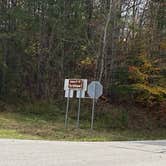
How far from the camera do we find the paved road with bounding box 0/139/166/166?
503 inches

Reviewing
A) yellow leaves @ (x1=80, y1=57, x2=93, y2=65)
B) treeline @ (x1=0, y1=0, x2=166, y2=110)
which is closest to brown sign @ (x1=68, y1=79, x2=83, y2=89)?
treeline @ (x1=0, y1=0, x2=166, y2=110)

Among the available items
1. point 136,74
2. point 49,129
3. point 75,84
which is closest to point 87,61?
point 136,74

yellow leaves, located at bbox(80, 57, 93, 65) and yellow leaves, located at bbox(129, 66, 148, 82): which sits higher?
yellow leaves, located at bbox(80, 57, 93, 65)

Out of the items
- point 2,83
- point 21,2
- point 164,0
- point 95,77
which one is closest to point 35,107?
point 2,83

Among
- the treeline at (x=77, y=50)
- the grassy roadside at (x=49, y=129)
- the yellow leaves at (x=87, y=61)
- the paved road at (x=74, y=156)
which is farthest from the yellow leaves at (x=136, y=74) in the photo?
the paved road at (x=74, y=156)

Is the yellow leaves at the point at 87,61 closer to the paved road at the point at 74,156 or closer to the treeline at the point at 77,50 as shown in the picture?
the treeline at the point at 77,50

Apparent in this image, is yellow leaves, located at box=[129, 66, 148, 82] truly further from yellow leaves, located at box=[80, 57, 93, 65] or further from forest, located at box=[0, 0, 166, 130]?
yellow leaves, located at box=[80, 57, 93, 65]

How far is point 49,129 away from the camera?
79.5 feet

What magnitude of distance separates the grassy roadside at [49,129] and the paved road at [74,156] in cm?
415

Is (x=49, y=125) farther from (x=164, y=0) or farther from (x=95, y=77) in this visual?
(x=164, y=0)

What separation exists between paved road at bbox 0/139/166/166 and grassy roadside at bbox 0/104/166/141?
164 inches

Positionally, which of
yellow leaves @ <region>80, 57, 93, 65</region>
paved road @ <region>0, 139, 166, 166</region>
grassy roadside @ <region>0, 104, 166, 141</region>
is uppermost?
yellow leaves @ <region>80, 57, 93, 65</region>

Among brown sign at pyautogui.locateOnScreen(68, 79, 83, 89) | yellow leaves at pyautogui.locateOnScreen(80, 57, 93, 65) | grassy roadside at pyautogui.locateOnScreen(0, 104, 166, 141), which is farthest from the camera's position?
yellow leaves at pyautogui.locateOnScreen(80, 57, 93, 65)

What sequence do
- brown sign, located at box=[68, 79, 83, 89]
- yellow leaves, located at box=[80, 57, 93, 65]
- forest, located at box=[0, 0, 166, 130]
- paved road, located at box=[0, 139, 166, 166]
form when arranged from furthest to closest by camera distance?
yellow leaves, located at box=[80, 57, 93, 65] < forest, located at box=[0, 0, 166, 130] < brown sign, located at box=[68, 79, 83, 89] < paved road, located at box=[0, 139, 166, 166]
